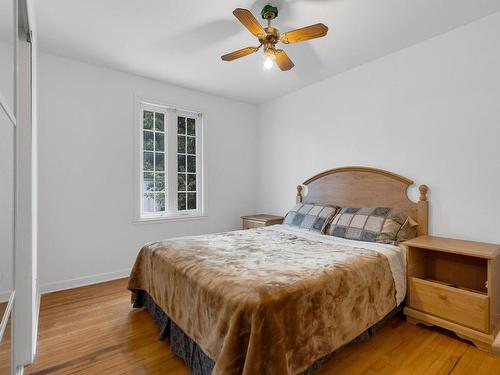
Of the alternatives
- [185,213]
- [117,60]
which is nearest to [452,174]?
[185,213]

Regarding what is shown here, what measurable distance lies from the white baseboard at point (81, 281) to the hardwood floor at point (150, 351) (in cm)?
48

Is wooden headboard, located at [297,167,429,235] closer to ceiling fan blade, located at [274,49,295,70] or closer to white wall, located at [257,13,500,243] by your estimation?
white wall, located at [257,13,500,243]

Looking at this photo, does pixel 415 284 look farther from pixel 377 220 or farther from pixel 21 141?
pixel 21 141

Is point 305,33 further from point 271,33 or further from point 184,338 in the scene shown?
point 184,338

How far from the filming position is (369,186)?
2.95 metres

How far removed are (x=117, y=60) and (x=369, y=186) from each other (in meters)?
3.12

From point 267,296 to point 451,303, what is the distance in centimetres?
160

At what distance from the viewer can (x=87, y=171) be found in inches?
121

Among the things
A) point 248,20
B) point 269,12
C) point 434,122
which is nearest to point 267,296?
point 248,20

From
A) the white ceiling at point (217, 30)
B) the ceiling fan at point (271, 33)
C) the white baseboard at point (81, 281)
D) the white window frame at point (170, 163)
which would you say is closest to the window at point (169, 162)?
the white window frame at point (170, 163)

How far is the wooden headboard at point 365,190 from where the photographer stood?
8.49ft

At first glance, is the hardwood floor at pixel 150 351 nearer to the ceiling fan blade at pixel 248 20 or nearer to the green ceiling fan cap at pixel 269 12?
the ceiling fan blade at pixel 248 20

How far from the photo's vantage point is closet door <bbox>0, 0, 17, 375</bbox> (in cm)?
95

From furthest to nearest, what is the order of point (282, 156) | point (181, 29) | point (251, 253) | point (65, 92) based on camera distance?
point (282, 156)
point (65, 92)
point (181, 29)
point (251, 253)
